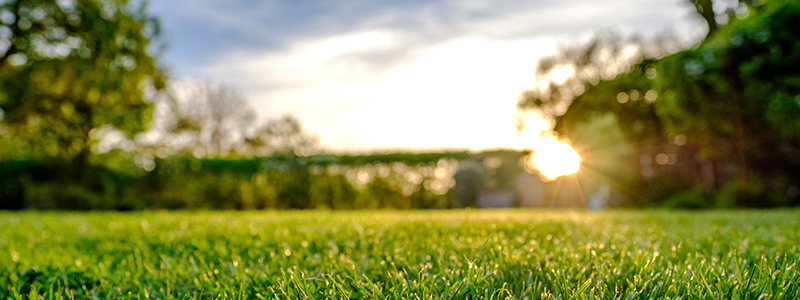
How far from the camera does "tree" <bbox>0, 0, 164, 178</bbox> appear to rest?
12.1 metres

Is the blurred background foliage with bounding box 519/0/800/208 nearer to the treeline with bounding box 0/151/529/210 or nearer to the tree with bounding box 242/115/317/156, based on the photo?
the treeline with bounding box 0/151/529/210

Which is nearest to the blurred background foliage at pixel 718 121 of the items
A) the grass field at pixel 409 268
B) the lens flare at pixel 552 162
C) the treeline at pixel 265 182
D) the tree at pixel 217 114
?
the lens flare at pixel 552 162

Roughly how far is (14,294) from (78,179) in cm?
1326

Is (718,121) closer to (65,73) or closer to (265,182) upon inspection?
(265,182)

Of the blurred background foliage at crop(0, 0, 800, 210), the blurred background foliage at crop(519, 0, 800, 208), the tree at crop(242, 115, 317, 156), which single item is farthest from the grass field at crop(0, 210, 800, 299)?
the tree at crop(242, 115, 317, 156)

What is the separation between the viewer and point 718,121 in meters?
9.10

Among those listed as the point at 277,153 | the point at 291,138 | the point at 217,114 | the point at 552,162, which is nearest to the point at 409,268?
the point at 277,153

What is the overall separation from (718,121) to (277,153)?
9.94 metres

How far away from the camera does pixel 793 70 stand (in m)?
7.74

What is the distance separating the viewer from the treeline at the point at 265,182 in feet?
36.6

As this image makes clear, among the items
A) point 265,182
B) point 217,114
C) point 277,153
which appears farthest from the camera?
point 217,114

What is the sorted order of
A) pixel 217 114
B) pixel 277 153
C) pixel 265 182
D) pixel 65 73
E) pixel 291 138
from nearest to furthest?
1. pixel 265 182
2. pixel 65 73
3. pixel 277 153
4. pixel 291 138
5. pixel 217 114

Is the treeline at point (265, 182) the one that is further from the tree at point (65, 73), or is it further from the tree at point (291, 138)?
the tree at point (65, 73)

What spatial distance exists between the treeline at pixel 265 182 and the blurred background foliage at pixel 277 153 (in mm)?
35
